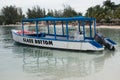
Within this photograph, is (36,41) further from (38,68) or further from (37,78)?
(37,78)

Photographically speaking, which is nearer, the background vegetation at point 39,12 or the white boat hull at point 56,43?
the white boat hull at point 56,43

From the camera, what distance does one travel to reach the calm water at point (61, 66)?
530 inches

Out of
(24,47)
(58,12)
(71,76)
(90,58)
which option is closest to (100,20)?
(58,12)

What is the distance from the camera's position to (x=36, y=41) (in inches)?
938

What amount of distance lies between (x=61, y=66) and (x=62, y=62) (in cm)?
127

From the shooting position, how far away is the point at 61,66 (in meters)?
16.0

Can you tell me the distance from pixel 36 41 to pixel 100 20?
5919cm

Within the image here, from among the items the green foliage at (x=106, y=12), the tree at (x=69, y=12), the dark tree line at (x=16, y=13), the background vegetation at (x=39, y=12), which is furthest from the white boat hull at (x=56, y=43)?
the dark tree line at (x=16, y=13)

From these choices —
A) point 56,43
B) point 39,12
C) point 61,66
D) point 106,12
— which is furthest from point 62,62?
point 39,12

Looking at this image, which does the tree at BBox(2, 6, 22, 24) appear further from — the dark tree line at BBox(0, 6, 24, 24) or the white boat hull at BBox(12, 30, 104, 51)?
the white boat hull at BBox(12, 30, 104, 51)

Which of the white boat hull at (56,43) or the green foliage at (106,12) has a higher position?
A: the green foliage at (106,12)

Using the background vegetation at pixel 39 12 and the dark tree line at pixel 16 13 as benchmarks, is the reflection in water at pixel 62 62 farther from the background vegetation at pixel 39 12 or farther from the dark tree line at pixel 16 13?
the dark tree line at pixel 16 13

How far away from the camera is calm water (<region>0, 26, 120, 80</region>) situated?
44.1 feet

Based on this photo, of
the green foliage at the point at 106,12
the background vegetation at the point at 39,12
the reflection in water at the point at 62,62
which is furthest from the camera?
the background vegetation at the point at 39,12
